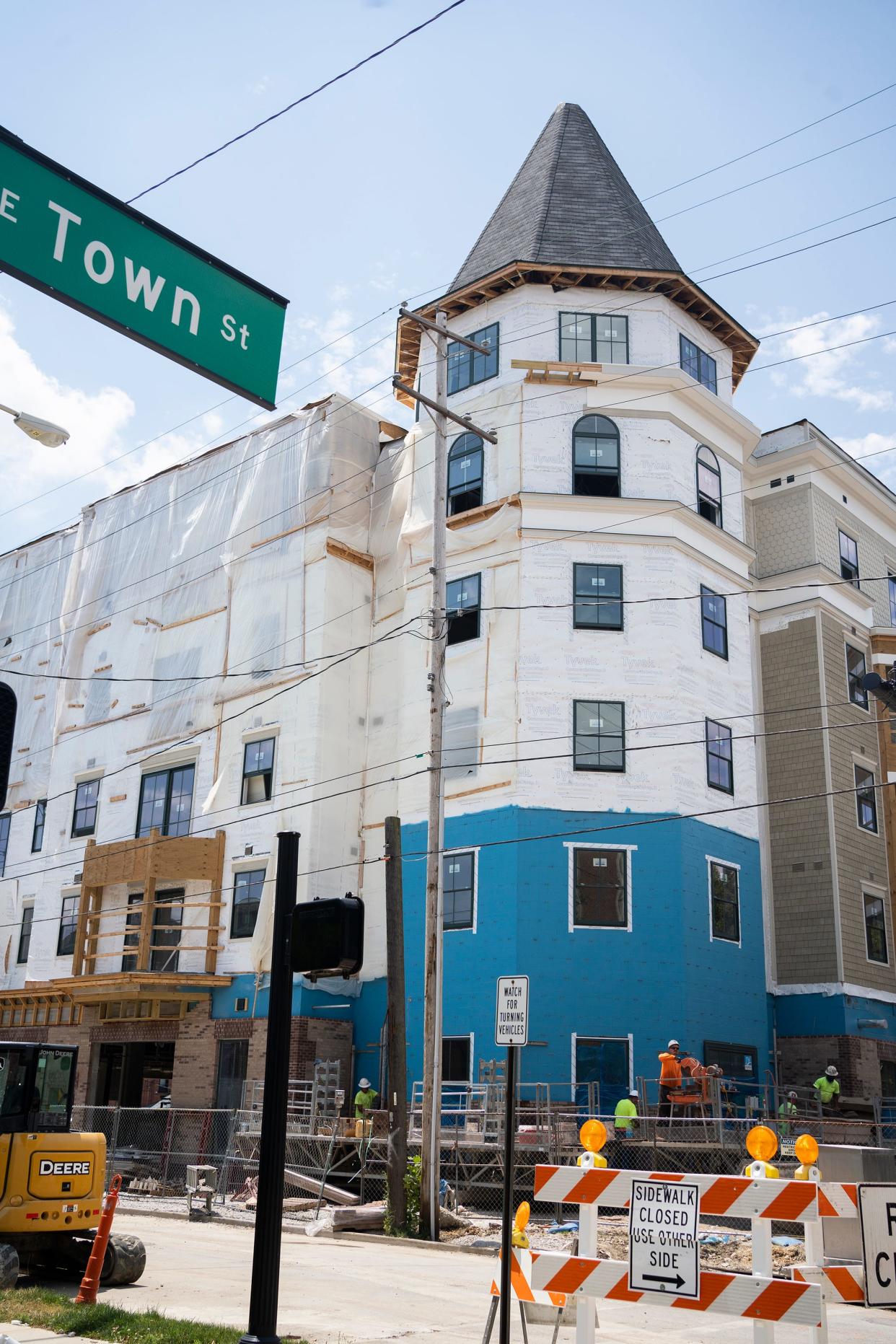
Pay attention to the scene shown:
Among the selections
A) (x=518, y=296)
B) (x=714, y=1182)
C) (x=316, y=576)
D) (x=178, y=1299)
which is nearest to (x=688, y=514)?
(x=518, y=296)

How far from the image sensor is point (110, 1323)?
1087 centimetres

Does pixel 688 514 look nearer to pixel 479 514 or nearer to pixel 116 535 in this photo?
pixel 479 514

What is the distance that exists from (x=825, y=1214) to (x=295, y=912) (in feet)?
12.7

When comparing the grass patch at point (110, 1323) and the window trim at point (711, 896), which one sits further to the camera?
the window trim at point (711, 896)

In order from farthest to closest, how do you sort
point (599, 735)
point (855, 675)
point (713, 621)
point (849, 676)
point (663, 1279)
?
point (855, 675)
point (849, 676)
point (713, 621)
point (599, 735)
point (663, 1279)

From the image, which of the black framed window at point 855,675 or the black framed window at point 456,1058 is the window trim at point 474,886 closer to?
the black framed window at point 456,1058

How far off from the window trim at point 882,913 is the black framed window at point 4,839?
27574mm

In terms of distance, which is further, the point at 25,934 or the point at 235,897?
the point at 25,934

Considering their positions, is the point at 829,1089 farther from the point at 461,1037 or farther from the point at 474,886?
the point at 474,886

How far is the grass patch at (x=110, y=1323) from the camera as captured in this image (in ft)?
33.3

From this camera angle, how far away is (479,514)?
31547mm

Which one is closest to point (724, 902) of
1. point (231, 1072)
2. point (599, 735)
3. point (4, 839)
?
point (599, 735)

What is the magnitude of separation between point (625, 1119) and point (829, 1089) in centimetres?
647

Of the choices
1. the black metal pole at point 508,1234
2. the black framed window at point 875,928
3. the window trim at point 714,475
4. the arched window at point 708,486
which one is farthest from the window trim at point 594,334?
the black metal pole at point 508,1234
